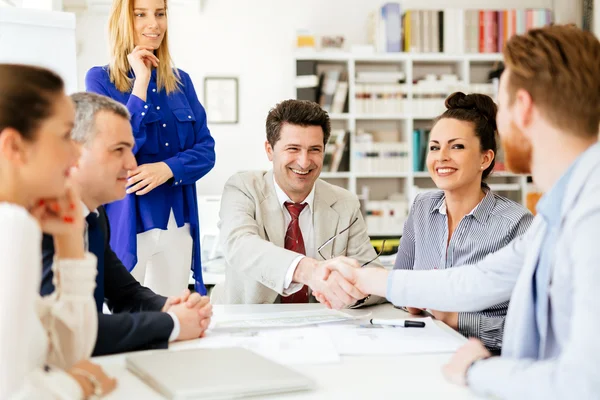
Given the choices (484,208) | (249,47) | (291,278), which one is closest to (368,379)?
(291,278)

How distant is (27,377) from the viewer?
0.90m

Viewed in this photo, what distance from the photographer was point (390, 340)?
1.41m

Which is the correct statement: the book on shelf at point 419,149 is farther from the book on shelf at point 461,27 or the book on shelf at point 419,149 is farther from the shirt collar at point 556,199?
the shirt collar at point 556,199

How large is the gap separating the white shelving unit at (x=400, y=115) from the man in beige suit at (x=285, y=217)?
8.24ft

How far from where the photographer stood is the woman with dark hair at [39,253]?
0.86 meters

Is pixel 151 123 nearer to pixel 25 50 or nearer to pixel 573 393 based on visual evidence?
pixel 25 50

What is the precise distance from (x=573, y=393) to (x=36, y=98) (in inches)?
34.8

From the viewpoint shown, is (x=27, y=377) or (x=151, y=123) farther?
(x=151, y=123)

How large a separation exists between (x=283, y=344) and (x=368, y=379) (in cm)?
27

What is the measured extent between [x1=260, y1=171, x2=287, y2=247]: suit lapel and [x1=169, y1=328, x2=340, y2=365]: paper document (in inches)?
29.0

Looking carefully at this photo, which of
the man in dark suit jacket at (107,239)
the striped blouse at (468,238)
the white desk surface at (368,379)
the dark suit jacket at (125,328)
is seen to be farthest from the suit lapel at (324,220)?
the white desk surface at (368,379)

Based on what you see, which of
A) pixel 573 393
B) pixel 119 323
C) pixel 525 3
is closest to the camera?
pixel 573 393

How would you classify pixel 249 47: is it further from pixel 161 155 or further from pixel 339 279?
pixel 339 279

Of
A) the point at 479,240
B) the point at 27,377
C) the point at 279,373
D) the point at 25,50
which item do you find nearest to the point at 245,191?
the point at 479,240
